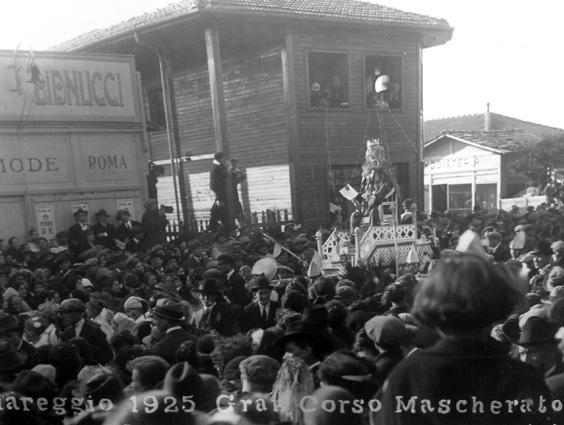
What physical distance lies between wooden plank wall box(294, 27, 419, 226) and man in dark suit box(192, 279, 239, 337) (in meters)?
8.94

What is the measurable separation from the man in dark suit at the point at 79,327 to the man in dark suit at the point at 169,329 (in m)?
0.45

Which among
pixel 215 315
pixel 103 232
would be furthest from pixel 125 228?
A: pixel 215 315

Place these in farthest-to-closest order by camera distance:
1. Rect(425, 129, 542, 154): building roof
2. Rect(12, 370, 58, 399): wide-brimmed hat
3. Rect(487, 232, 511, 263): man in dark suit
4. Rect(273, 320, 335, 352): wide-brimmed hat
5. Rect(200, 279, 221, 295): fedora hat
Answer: Rect(425, 129, 542, 154): building roof → Rect(487, 232, 511, 263): man in dark suit → Rect(200, 279, 221, 295): fedora hat → Rect(273, 320, 335, 352): wide-brimmed hat → Rect(12, 370, 58, 399): wide-brimmed hat

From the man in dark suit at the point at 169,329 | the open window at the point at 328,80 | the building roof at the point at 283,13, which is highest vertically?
the building roof at the point at 283,13

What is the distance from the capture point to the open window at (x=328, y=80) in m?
14.1

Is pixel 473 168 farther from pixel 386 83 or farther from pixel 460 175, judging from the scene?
pixel 386 83

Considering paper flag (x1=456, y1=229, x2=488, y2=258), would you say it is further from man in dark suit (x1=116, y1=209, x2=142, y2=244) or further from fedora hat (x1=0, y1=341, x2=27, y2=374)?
man in dark suit (x1=116, y1=209, x2=142, y2=244)

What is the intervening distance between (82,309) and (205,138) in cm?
1182

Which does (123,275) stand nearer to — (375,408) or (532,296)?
(532,296)

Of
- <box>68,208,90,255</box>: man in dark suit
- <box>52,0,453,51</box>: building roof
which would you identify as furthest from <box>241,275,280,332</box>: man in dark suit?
<box>52,0,453,51</box>: building roof

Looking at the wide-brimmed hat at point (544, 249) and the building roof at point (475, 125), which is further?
the building roof at point (475, 125)

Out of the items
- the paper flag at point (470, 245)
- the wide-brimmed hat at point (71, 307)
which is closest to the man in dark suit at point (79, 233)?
the wide-brimmed hat at point (71, 307)

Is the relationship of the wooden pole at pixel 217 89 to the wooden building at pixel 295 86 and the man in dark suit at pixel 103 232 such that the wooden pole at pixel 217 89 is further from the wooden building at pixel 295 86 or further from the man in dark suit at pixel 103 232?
the man in dark suit at pixel 103 232

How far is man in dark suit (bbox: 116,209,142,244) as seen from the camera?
10.1m
